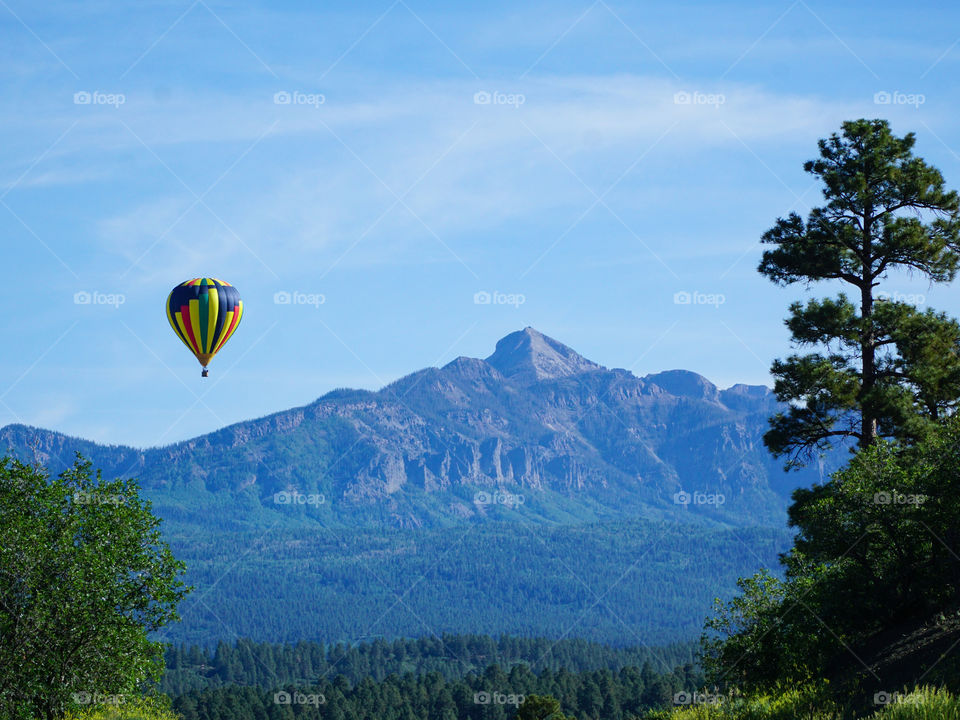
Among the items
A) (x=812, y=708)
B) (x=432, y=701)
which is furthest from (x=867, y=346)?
(x=432, y=701)

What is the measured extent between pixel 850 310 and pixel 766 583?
12260mm

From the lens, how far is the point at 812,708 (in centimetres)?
2969

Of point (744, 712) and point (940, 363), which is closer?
point (744, 712)

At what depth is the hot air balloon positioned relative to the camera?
83125mm

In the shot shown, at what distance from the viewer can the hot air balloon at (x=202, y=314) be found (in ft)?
273

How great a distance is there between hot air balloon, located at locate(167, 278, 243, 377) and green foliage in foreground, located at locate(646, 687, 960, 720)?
2235 inches

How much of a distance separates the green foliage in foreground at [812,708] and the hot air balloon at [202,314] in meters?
56.8

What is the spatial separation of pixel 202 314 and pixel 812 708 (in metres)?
62.4

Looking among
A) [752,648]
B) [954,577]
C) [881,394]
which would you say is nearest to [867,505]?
[954,577]

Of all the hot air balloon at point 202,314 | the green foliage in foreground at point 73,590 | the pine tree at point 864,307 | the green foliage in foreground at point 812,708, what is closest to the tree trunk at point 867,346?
the pine tree at point 864,307

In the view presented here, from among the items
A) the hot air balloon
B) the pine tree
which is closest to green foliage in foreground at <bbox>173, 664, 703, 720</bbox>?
the hot air balloon

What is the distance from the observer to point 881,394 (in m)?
46.5

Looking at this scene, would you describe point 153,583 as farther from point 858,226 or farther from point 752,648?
point 858,226

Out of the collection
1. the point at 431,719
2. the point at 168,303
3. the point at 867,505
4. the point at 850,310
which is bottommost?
the point at 431,719
